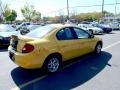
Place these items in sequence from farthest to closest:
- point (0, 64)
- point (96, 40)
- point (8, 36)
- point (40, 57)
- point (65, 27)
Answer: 1. point (8, 36)
2. point (96, 40)
3. point (0, 64)
4. point (65, 27)
5. point (40, 57)

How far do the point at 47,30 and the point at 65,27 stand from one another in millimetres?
725

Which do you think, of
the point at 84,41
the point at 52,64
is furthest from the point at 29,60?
the point at 84,41

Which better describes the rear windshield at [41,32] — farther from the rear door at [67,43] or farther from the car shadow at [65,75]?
the car shadow at [65,75]

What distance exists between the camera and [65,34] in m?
7.05

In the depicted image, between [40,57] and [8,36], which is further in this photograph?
[8,36]

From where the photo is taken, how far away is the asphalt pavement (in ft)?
17.6

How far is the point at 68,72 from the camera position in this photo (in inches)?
261

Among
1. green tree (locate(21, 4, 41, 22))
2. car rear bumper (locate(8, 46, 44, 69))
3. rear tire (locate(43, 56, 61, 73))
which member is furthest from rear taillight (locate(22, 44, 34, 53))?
green tree (locate(21, 4, 41, 22))

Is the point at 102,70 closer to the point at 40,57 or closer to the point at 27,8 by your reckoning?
the point at 40,57

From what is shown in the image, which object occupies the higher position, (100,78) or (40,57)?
(40,57)

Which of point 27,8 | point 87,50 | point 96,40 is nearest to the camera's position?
point 87,50

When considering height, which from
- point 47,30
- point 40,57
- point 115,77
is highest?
point 47,30

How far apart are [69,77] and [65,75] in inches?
9.4

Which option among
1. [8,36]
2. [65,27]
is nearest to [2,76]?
[65,27]
